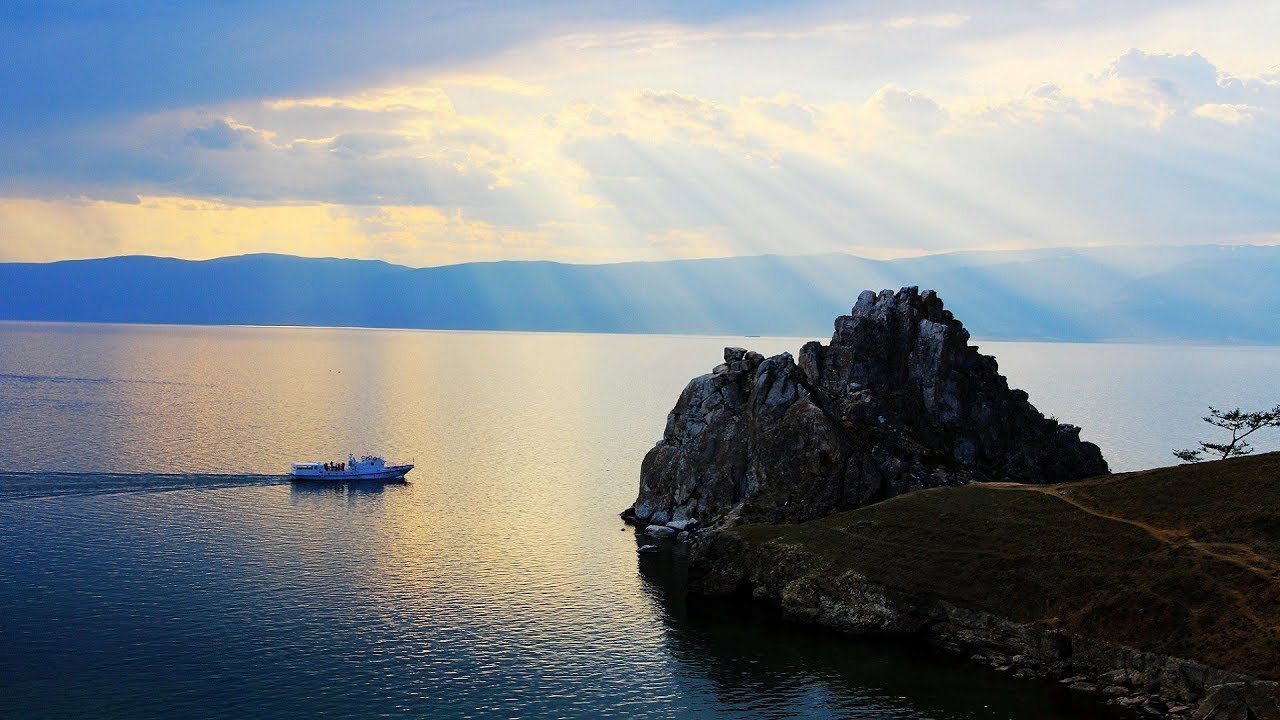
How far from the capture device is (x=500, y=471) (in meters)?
191

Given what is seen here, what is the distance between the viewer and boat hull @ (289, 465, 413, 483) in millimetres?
170525

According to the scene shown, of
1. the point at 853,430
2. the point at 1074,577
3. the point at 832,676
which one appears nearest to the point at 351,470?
the point at 853,430

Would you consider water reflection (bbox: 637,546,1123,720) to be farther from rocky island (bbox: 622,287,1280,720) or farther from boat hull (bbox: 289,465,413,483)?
boat hull (bbox: 289,465,413,483)

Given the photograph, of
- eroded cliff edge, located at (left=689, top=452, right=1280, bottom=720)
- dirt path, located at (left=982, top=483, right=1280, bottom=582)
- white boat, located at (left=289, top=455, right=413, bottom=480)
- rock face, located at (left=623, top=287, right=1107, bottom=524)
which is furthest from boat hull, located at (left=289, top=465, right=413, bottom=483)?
dirt path, located at (left=982, top=483, right=1280, bottom=582)

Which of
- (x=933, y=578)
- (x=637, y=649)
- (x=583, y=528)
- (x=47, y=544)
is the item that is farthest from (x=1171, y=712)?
(x=47, y=544)

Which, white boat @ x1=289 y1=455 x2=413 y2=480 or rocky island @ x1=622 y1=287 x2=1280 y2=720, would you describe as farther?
white boat @ x1=289 y1=455 x2=413 y2=480

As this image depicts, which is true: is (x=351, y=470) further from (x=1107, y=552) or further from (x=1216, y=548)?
(x=1216, y=548)

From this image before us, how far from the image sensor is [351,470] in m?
177

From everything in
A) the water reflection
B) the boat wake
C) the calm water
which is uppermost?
the boat wake

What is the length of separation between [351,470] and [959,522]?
10976 centimetres

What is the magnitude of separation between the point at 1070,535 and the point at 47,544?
116 metres

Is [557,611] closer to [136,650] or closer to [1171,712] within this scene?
[136,650]

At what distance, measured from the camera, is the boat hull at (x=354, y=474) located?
170525 mm

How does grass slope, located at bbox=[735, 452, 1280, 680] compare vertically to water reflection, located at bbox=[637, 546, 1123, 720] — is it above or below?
above
